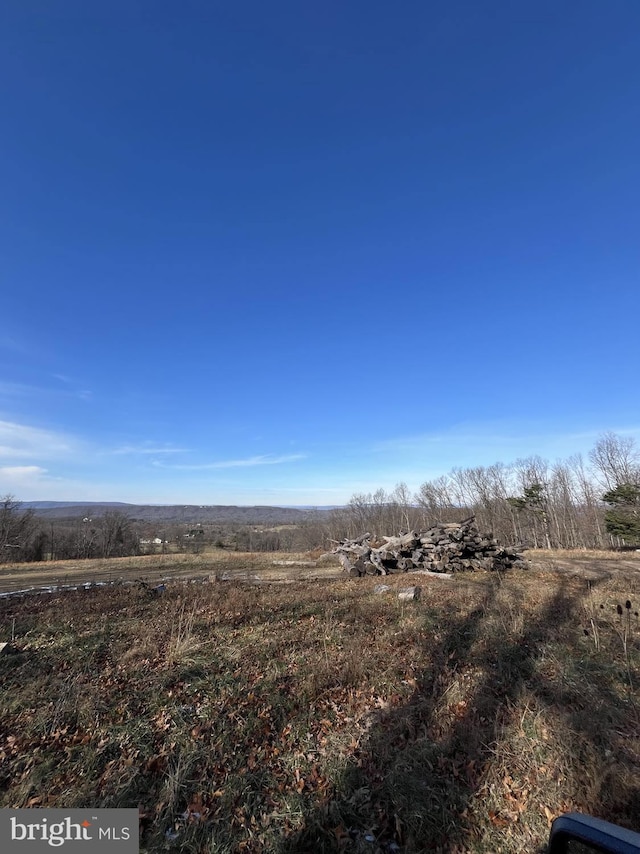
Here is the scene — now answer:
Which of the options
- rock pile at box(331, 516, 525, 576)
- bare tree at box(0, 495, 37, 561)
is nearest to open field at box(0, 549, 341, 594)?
rock pile at box(331, 516, 525, 576)

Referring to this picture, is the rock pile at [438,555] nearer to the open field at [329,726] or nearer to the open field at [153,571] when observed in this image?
the open field at [153,571]

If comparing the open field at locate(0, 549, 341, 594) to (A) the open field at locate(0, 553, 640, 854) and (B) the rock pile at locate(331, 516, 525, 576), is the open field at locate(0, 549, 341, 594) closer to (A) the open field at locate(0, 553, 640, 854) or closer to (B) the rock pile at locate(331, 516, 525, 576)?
(B) the rock pile at locate(331, 516, 525, 576)

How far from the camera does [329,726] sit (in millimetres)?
4738

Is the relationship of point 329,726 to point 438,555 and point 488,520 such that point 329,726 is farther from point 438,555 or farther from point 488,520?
point 488,520

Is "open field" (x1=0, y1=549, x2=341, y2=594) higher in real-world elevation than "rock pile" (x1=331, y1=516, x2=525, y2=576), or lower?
lower

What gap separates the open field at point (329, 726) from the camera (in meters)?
3.45

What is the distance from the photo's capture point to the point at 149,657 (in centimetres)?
664

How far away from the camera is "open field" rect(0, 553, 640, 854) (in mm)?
3453

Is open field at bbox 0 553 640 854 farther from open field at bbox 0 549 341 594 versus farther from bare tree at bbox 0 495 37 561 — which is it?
bare tree at bbox 0 495 37 561

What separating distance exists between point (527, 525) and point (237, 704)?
55251 millimetres

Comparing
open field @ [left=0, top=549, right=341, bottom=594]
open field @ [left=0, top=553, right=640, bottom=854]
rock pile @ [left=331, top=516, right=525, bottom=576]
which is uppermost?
rock pile @ [left=331, top=516, right=525, bottom=576]

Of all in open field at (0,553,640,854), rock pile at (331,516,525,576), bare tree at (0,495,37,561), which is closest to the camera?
open field at (0,553,640,854)

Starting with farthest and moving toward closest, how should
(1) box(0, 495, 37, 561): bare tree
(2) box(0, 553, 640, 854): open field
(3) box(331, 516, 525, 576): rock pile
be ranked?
1. (1) box(0, 495, 37, 561): bare tree
2. (3) box(331, 516, 525, 576): rock pile
3. (2) box(0, 553, 640, 854): open field

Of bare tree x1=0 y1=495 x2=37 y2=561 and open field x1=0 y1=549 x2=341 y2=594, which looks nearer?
open field x1=0 y1=549 x2=341 y2=594
